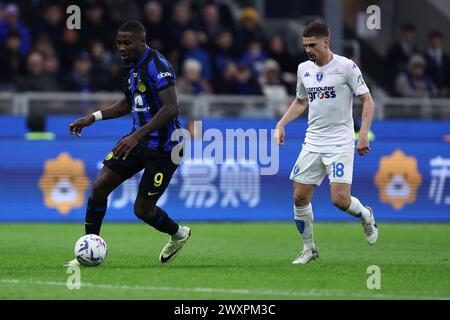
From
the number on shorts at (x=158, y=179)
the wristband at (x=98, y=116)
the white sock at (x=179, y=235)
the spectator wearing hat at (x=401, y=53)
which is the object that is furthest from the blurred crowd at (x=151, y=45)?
the number on shorts at (x=158, y=179)

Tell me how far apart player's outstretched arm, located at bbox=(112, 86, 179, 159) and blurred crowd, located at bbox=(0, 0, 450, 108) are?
352 inches

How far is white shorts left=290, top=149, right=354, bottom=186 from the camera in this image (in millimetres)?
10688

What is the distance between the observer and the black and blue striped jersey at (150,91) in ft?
33.4

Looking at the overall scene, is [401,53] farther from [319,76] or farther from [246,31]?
[319,76]

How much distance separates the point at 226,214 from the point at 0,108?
429cm

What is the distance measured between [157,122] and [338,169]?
1.96 m

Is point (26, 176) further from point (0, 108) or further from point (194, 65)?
point (194, 65)

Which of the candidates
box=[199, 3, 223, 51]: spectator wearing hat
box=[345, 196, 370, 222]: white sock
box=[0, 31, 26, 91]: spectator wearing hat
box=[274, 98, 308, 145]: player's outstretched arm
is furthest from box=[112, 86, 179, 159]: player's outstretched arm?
box=[199, 3, 223, 51]: spectator wearing hat

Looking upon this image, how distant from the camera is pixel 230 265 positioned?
1067 centimetres

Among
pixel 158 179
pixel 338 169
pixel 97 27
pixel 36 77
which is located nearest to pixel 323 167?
pixel 338 169

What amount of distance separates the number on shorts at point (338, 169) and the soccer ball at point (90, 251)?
244 centimetres

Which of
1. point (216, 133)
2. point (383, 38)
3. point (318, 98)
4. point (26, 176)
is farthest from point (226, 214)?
point (383, 38)

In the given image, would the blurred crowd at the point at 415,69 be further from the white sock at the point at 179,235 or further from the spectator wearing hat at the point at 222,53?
the white sock at the point at 179,235

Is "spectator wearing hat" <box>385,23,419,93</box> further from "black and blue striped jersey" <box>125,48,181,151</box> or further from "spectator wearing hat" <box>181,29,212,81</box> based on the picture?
"black and blue striped jersey" <box>125,48,181,151</box>
